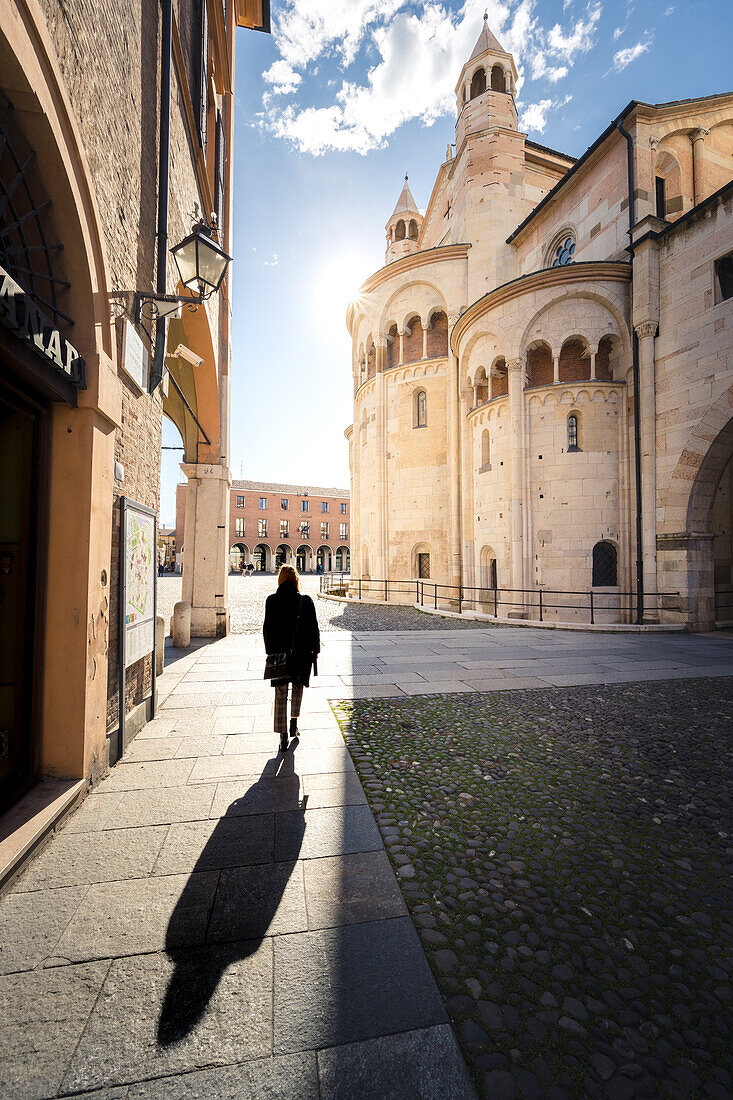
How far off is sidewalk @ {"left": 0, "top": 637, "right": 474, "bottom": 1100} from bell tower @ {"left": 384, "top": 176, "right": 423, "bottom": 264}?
117ft

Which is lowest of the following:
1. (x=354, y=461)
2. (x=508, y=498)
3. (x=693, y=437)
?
(x=508, y=498)

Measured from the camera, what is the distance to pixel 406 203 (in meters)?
31.3

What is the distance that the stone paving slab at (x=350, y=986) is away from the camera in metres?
1.74

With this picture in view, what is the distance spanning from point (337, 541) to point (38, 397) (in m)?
64.6

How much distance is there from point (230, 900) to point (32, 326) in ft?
11.0

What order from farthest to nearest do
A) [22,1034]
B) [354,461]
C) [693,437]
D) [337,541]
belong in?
[337,541] < [354,461] < [693,437] < [22,1034]

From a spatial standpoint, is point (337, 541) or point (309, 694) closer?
point (309, 694)

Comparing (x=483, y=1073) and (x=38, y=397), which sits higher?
(x=38, y=397)

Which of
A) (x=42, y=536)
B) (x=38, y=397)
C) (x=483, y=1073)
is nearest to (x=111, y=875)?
(x=483, y=1073)

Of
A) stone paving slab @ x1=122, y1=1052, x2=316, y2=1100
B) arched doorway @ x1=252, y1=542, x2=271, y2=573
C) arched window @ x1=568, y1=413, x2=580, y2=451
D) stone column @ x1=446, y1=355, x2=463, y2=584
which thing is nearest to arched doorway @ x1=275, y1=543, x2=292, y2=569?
arched doorway @ x1=252, y1=542, x2=271, y2=573

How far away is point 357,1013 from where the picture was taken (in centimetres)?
180

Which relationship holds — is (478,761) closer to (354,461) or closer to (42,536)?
(42,536)

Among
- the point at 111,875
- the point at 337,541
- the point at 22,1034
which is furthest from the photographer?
the point at 337,541

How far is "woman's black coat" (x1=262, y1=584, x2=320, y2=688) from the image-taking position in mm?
4383
